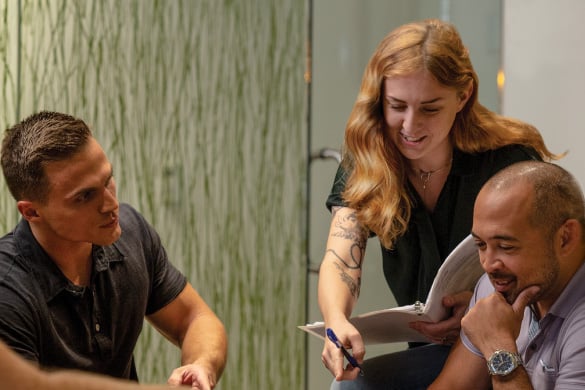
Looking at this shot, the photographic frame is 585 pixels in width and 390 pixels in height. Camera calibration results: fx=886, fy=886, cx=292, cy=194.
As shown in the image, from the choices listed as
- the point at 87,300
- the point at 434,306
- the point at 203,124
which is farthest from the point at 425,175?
the point at 203,124

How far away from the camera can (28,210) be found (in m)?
1.83

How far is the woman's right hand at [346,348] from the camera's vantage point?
1797mm

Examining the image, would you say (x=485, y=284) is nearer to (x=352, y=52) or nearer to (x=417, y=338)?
(x=417, y=338)

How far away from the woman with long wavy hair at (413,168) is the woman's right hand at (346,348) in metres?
0.13

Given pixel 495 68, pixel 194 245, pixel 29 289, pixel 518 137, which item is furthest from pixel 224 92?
pixel 29 289

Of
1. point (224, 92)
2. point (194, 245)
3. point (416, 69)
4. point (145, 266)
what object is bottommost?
point (194, 245)

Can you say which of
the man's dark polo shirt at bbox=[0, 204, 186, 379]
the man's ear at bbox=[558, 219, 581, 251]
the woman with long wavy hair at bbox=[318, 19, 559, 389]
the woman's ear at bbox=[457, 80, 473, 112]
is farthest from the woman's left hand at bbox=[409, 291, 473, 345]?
the man's dark polo shirt at bbox=[0, 204, 186, 379]

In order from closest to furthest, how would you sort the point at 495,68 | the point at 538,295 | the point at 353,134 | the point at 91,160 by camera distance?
the point at 538,295, the point at 91,160, the point at 353,134, the point at 495,68

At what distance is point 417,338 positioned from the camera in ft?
6.73

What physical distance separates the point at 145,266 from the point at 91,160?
29 cm

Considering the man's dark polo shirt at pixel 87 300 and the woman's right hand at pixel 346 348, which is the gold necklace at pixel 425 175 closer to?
the woman's right hand at pixel 346 348

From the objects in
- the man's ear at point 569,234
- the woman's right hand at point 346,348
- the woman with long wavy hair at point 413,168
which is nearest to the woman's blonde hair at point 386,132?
the woman with long wavy hair at point 413,168

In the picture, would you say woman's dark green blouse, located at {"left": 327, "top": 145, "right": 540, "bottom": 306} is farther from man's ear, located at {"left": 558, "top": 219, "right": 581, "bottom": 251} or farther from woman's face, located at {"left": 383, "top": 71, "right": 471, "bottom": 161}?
man's ear, located at {"left": 558, "top": 219, "right": 581, "bottom": 251}

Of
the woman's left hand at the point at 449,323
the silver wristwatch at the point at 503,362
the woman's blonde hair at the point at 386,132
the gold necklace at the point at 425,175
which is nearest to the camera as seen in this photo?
the silver wristwatch at the point at 503,362
